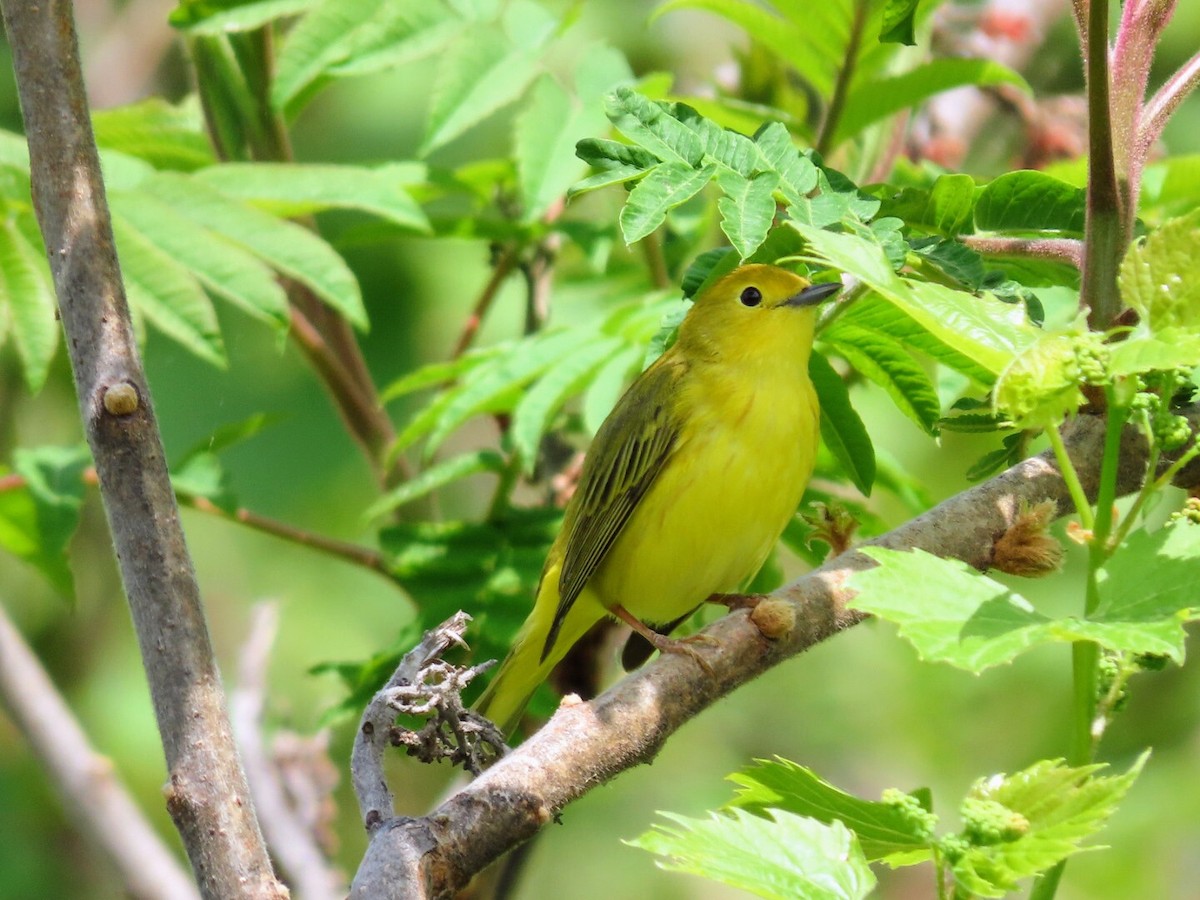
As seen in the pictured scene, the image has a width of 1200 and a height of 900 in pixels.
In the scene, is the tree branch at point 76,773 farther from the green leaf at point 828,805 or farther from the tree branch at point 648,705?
the green leaf at point 828,805

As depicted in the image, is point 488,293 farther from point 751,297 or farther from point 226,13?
point 226,13

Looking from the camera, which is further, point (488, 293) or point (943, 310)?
point (488, 293)

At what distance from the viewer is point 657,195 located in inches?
80.5

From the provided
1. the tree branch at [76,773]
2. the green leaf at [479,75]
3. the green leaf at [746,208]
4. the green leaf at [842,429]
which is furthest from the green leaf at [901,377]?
the tree branch at [76,773]

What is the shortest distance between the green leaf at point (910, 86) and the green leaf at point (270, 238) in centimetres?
125

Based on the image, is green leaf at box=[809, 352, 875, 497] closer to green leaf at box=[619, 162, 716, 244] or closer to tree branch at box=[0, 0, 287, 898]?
green leaf at box=[619, 162, 716, 244]

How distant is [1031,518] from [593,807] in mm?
5426

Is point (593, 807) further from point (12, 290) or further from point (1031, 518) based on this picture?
point (1031, 518)

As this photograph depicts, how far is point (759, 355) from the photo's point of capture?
358cm

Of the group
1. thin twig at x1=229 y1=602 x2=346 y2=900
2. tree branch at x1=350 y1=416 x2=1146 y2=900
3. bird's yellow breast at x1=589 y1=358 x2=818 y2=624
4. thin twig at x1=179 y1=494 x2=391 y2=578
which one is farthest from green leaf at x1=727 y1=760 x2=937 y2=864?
thin twig at x1=229 y1=602 x2=346 y2=900

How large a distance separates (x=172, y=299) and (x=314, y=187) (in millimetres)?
484

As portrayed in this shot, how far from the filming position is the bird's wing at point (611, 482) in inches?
138

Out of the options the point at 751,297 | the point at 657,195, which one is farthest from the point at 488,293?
the point at 657,195

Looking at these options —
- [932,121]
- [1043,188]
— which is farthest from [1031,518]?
[932,121]
